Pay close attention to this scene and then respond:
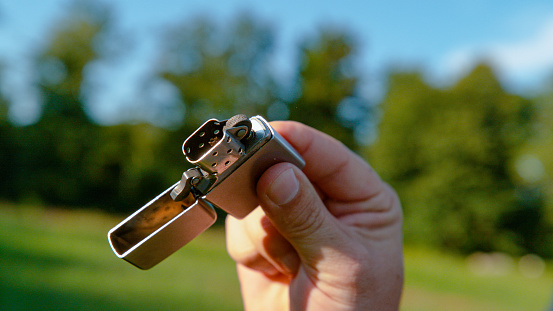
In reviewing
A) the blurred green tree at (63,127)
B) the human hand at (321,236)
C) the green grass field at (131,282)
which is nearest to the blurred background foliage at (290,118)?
the blurred green tree at (63,127)

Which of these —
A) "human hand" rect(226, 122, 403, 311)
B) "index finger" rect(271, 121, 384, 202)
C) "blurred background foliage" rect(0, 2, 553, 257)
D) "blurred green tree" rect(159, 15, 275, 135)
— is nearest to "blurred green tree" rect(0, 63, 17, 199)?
"blurred background foliage" rect(0, 2, 553, 257)

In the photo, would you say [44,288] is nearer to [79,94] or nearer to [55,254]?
[55,254]

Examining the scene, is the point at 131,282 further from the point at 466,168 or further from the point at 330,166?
the point at 466,168

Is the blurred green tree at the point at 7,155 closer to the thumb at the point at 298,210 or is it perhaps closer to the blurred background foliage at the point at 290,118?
the blurred background foliage at the point at 290,118

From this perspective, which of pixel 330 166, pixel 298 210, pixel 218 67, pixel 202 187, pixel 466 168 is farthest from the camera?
pixel 466 168

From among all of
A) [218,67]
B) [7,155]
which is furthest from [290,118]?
[7,155]

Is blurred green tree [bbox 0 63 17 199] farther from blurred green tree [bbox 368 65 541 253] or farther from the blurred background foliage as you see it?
blurred green tree [bbox 368 65 541 253]

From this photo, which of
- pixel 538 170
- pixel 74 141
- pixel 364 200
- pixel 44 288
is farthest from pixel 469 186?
pixel 364 200
